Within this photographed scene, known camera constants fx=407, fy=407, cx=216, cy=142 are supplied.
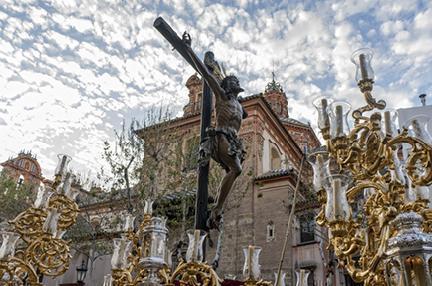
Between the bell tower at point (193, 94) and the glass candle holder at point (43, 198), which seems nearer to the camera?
the glass candle holder at point (43, 198)

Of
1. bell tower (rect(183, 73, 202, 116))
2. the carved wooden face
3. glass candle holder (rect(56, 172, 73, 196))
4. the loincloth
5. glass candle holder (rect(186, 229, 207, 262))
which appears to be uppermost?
bell tower (rect(183, 73, 202, 116))

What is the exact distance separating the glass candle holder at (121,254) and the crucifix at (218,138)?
938mm

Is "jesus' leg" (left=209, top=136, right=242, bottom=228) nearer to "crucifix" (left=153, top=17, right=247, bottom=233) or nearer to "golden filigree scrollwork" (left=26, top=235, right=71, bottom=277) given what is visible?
"crucifix" (left=153, top=17, right=247, bottom=233)

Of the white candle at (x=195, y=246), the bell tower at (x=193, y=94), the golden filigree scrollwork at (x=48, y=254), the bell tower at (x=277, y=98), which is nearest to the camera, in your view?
the white candle at (x=195, y=246)

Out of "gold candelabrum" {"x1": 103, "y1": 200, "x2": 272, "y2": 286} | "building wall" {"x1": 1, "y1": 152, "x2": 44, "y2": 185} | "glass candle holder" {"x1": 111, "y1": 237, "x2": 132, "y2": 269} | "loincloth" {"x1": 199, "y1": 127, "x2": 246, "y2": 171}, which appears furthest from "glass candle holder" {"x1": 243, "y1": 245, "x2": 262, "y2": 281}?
"building wall" {"x1": 1, "y1": 152, "x2": 44, "y2": 185}

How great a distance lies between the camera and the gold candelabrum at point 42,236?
506 centimetres

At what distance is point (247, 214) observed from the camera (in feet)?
64.2

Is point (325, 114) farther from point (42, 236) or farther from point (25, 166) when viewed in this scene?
point (25, 166)

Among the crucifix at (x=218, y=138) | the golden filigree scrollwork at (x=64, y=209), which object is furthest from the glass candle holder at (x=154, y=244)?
the golden filigree scrollwork at (x=64, y=209)

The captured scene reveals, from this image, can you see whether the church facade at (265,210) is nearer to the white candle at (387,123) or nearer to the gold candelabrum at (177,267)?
the white candle at (387,123)

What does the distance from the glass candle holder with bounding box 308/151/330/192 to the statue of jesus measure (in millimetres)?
893

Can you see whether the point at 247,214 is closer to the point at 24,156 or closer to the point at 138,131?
the point at 138,131

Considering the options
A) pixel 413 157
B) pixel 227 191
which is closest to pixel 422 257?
pixel 413 157

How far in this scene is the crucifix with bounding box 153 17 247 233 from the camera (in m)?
4.72
